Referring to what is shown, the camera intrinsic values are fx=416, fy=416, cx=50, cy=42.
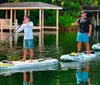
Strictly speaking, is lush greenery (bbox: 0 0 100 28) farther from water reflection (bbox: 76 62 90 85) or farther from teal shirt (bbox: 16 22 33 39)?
water reflection (bbox: 76 62 90 85)

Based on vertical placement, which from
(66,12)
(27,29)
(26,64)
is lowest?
(66,12)

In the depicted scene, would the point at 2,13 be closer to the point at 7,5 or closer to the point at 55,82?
the point at 7,5

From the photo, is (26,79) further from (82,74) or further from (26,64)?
(26,64)

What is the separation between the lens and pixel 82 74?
1243cm

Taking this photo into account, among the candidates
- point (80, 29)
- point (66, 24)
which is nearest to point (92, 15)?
point (66, 24)

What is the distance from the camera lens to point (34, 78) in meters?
11.8

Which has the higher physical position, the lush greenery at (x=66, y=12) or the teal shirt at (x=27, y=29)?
the teal shirt at (x=27, y=29)

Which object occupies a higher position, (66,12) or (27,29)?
(27,29)

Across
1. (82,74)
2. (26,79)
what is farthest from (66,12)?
(26,79)

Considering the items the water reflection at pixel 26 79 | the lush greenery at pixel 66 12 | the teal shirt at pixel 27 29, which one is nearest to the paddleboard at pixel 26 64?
the water reflection at pixel 26 79

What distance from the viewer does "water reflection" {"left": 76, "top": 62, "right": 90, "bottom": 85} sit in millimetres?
11148

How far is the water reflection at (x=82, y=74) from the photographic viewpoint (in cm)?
1115

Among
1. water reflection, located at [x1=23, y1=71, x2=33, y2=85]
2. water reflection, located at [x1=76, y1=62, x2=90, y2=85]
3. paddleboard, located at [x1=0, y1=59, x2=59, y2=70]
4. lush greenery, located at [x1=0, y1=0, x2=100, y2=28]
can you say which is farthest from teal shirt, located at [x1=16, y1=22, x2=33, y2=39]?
lush greenery, located at [x1=0, y1=0, x2=100, y2=28]

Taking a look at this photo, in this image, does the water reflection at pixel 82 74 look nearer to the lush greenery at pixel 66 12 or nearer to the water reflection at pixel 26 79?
the water reflection at pixel 26 79
